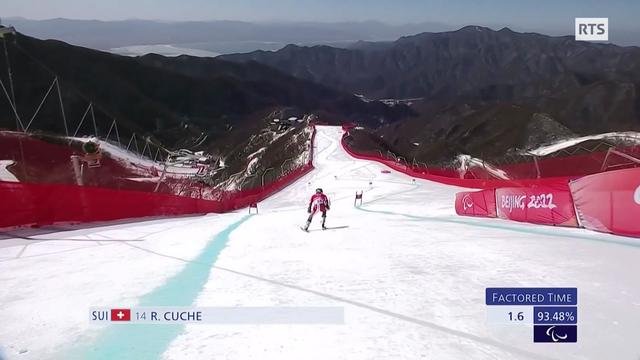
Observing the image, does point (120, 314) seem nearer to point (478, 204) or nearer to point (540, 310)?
point (540, 310)

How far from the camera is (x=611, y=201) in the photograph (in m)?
9.92

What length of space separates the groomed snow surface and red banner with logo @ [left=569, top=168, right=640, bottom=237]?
0.38 m

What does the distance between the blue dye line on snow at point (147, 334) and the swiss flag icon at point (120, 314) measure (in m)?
0.07

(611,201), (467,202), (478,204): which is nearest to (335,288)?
(611,201)

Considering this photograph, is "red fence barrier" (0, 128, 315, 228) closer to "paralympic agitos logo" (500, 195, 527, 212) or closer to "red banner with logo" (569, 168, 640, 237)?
"paralympic agitos logo" (500, 195, 527, 212)

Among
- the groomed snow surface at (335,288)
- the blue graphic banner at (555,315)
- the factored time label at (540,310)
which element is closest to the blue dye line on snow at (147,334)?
the groomed snow surface at (335,288)

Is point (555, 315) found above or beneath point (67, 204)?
beneath

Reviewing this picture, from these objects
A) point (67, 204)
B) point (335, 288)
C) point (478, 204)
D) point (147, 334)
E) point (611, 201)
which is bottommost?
point (147, 334)

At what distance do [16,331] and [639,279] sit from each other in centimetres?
701

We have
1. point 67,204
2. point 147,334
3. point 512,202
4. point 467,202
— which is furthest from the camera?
point 467,202

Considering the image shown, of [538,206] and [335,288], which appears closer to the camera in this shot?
[335,288]

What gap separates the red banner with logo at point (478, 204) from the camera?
53.8 feet

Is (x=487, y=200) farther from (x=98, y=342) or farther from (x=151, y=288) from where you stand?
(x=98, y=342)

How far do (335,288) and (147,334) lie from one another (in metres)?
2.35
